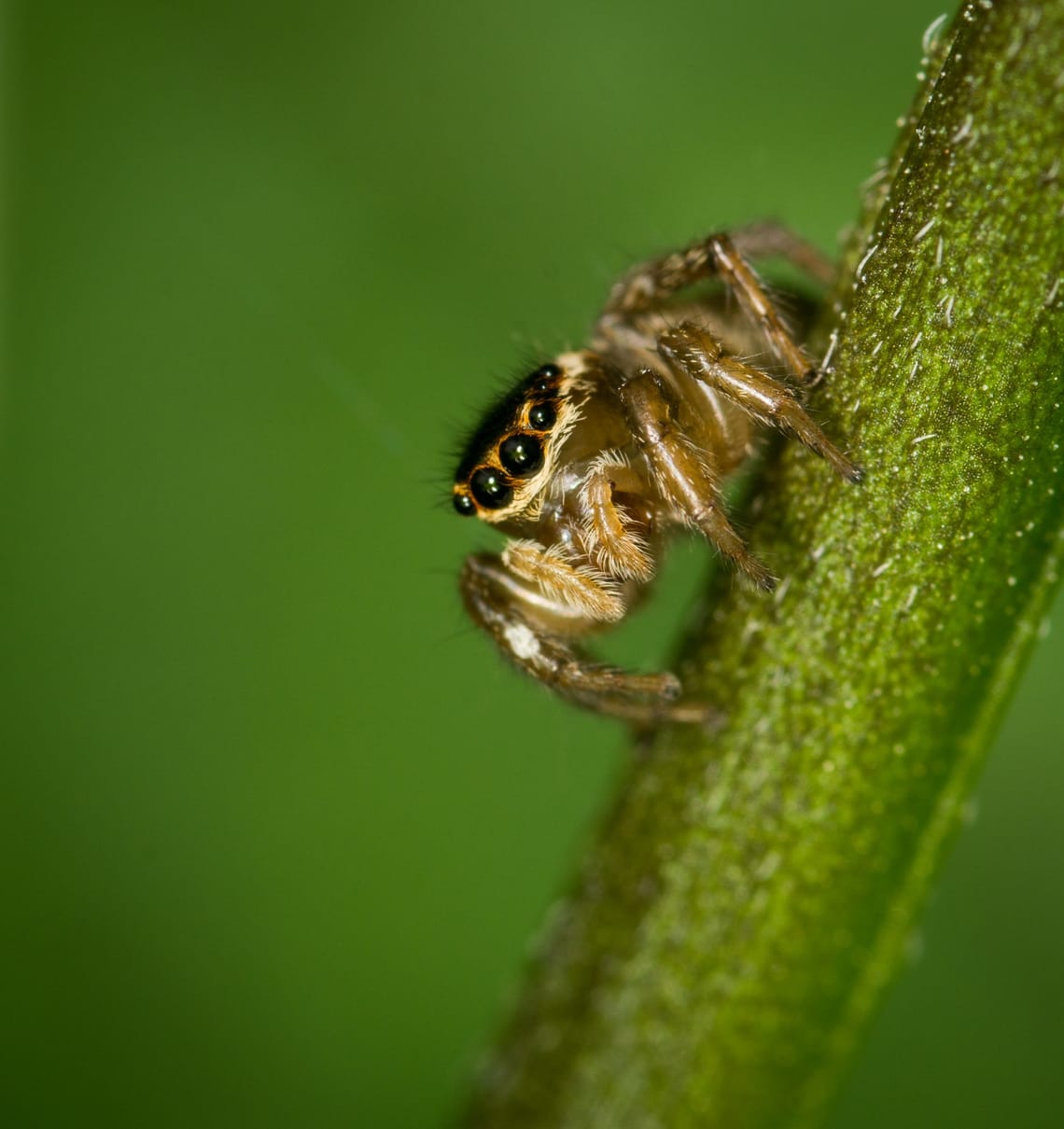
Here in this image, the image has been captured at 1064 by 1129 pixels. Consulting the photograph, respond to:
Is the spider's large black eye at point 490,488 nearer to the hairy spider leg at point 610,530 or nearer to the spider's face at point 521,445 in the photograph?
the spider's face at point 521,445

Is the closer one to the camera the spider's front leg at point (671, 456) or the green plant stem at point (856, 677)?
the green plant stem at point (856, 677)

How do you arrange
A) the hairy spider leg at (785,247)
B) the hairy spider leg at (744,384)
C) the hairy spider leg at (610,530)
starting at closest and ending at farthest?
the hairy spider leg at (744,384), the hairy spider leg at (610,530), the hairy spider leg at (785,247)

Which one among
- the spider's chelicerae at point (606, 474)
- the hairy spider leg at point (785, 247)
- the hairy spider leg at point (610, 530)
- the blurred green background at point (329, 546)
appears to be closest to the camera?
the spider's chelicerae at point (606, 474)

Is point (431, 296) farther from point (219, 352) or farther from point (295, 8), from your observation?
point (295, 8)

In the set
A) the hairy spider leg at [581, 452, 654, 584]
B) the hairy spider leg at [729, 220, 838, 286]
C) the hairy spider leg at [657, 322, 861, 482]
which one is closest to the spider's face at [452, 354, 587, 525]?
the hairy spider leg at [581, 452, 654, 584]

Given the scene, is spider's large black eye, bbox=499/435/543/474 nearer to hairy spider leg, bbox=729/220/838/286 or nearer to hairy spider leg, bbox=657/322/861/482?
hairy spider leg, bbox=657/322/861/482

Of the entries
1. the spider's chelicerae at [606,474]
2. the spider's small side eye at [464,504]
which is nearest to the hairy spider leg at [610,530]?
the spider's chelicerae at [606,474]

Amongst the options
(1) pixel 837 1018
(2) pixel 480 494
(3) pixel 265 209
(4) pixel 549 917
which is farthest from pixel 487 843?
(3) pixel 265 209

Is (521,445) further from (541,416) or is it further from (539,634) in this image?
(539,634)
